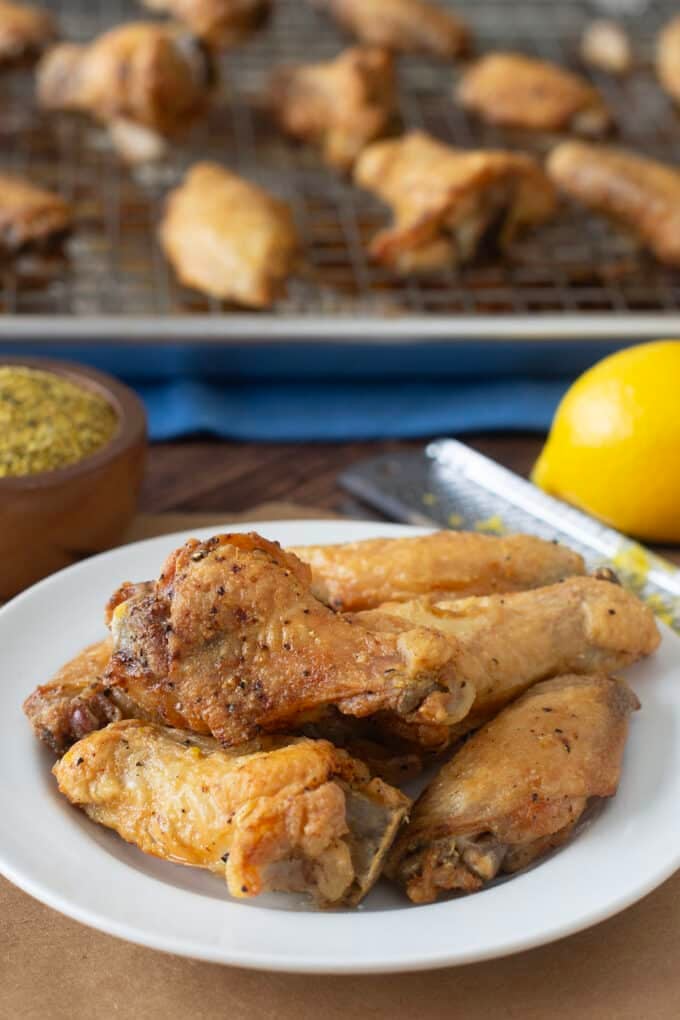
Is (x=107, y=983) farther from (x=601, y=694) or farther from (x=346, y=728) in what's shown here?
(x=601, y=694)

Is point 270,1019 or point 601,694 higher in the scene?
point 601,694

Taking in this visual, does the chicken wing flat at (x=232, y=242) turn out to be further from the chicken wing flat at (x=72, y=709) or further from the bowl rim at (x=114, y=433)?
the chicken wing flat at (x=72, y=709)

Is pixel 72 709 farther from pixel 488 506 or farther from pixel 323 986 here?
pixel 488 506

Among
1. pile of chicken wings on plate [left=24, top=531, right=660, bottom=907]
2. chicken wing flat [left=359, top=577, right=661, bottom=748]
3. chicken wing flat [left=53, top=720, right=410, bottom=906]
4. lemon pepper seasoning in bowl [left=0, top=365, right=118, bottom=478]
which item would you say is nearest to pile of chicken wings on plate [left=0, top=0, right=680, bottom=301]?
lemon pepper seasoning in bowl [left=0, top=365, right=118, bottom=478]

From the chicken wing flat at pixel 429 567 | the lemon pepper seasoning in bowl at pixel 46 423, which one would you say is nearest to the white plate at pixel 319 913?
the chicken wing flat at pixel 429 567

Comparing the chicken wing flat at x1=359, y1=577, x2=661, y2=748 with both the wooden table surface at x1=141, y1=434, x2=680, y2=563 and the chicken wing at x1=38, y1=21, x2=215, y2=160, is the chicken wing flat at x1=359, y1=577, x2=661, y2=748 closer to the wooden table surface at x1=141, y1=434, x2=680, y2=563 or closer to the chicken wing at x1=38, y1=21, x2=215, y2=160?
the wooden table surface at x1=141, y1=434, x2=680, y2=563

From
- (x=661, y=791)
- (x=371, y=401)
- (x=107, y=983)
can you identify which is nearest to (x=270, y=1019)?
(x=107, y=983)

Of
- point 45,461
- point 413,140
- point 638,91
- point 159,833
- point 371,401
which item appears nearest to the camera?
point 159,833
